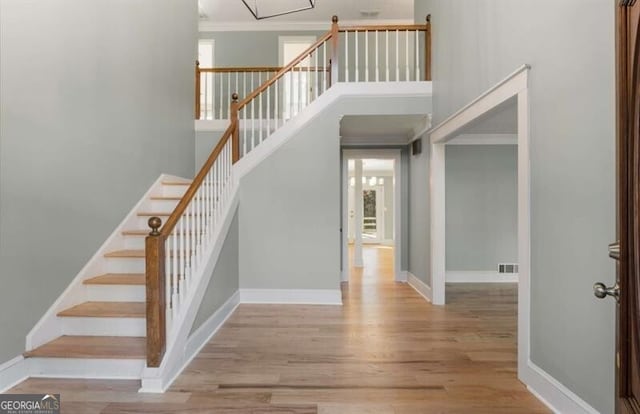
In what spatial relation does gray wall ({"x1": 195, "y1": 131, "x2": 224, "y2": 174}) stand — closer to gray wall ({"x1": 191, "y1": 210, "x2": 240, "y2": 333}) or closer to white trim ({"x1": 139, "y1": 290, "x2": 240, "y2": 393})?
gray wall ({"x1": 191, "y1": 210, "x2": 240, "y2": 333})

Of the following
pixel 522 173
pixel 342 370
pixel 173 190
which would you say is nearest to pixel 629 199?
pixel 522 173

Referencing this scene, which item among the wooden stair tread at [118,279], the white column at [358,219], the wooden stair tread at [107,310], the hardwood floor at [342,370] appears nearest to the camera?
the hardwood floor at [342,370]

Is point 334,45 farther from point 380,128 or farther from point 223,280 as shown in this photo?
point 223,280

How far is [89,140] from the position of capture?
9.93ft

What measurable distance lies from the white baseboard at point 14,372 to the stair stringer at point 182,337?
0.86 m

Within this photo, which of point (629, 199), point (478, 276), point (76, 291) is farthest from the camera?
point (478, 276)

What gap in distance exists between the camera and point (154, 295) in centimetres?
234

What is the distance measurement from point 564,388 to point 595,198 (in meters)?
1.15

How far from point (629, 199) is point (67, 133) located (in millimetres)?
3470

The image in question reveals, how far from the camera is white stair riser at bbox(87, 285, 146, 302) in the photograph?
2938mm

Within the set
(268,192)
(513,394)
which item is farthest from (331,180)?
(513,394)

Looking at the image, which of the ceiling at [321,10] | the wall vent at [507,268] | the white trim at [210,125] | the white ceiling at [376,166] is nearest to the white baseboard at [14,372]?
the white trim at [210,125]

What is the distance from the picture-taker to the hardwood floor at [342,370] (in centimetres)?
215

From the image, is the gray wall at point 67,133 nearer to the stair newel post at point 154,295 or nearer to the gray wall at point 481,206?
the stair newel post at point 154,295
